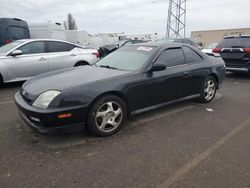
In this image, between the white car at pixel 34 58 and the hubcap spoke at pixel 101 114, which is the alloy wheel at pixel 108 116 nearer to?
the hubcap spoke at pixel 101 114

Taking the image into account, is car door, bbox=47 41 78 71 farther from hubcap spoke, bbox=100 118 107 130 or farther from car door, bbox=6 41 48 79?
hubcap spoke, bbox=100 118 107 130

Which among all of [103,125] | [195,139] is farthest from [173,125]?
[103,125]

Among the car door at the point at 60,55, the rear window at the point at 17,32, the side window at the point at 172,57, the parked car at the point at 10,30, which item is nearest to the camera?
the side window at the point at 172,57

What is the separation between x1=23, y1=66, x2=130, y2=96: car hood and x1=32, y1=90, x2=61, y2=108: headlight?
0.31 feet

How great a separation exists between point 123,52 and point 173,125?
179 cm

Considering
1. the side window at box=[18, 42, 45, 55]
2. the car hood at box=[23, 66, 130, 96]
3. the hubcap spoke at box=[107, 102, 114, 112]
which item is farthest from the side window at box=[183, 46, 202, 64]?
the side window at box=[18, 42, 45, 55]

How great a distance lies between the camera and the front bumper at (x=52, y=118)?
3.33 m

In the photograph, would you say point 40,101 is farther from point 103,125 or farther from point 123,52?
point 123,52

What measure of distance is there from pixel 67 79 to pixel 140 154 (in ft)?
5.40

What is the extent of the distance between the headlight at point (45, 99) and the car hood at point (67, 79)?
9cm

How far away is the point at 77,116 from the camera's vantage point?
3.51 meters

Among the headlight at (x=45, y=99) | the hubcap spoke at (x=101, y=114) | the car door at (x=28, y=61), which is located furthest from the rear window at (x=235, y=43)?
the headlight at (x=45, y=99)

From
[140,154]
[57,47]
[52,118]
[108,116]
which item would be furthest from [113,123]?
[57,47]

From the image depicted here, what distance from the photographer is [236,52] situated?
8805 mm
